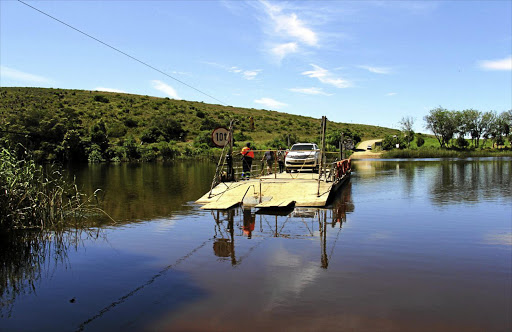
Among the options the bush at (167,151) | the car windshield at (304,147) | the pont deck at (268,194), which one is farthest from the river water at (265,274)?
the bush at (167,151)

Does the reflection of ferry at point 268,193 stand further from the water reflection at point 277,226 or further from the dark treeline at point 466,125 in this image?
the dark treeline at point 466,125

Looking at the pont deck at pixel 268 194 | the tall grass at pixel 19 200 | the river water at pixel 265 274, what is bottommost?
the river water at pixel 265 274

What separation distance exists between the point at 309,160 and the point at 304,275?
52.9 feet

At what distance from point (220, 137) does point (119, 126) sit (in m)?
63.7

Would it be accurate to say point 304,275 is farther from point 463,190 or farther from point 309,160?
point 463,190

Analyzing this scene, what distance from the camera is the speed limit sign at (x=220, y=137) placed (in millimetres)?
18672

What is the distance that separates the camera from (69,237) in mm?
11789

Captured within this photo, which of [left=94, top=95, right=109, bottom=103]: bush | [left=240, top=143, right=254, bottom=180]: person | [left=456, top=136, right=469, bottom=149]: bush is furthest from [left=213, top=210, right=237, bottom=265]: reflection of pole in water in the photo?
[left=456, top=136, right=469, bottom=149]: bush

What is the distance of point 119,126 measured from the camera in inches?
3054

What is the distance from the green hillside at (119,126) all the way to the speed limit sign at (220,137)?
3069 cm

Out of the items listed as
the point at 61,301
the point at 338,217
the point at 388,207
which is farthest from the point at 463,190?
the point at 61,301

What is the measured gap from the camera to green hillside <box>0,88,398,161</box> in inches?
2430

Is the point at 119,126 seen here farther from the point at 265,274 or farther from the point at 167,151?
the point at 265,274

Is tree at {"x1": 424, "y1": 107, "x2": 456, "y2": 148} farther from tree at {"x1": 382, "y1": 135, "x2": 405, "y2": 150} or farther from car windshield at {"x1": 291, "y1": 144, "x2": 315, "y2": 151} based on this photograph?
car windshield at {"x1": 291, "y1": 144, "x2": 315, "y2": 151}
